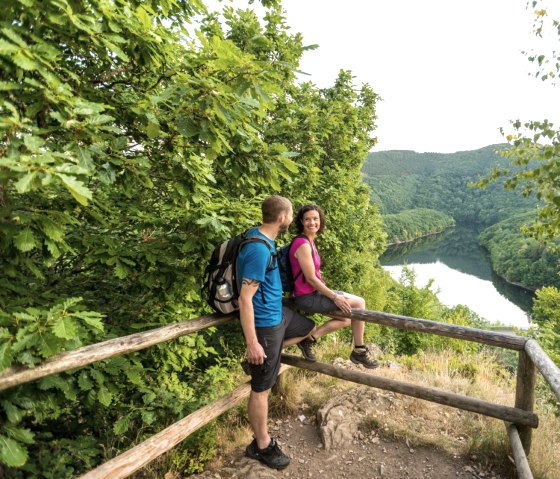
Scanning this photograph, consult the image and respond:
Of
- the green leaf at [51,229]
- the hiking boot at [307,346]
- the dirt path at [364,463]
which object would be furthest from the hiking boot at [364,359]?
the green leaf at [51,229]

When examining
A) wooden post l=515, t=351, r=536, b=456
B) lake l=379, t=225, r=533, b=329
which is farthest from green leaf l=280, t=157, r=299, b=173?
lake l=379, t=225, r=533, b=329

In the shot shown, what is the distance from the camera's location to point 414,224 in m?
114

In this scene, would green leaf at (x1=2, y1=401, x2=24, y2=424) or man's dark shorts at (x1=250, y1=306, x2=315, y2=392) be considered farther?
man's dark shorts at (x1=250, y1=306, x2=315, y2=392)


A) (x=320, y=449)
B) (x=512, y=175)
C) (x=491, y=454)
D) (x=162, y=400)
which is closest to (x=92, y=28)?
(x=162, y=400)

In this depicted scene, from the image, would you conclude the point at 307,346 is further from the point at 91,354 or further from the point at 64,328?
the point at 64,328

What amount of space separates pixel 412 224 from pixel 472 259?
71.4ft

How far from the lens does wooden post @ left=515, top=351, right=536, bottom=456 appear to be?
2.93 meters

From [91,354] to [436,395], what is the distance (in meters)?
2.94

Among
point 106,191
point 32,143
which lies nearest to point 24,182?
point 32,143

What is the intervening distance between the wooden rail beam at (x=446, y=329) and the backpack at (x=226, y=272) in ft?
3.82

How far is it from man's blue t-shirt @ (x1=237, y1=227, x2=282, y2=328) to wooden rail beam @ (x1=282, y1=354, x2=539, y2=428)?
121 cm

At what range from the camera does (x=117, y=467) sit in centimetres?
229

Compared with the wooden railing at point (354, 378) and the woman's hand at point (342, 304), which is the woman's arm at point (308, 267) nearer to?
the woman's hand at point (342, 304)

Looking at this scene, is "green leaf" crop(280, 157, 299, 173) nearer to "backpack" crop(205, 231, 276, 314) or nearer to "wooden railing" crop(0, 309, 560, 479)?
"backpack" crop(205, 231, 276, 314)
